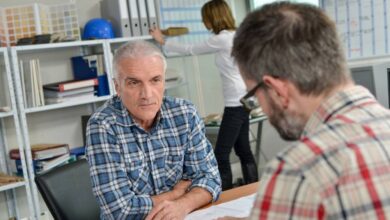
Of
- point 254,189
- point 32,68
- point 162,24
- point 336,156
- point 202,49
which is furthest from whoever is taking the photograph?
point 162,24

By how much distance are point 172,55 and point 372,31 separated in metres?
1.56

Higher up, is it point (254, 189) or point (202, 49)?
point (202, 49)

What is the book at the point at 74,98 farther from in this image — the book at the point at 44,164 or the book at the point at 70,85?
the book at the point at 44,164

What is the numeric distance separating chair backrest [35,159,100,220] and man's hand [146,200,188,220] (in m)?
0.34

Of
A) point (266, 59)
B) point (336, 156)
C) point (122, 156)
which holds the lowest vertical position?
point (122, 156)

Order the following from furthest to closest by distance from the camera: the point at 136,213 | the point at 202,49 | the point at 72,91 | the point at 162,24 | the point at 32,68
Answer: the point at 162,24 → the point at 202,49 → the point at 72,91 → the point at 32,68 → the point at 136,213

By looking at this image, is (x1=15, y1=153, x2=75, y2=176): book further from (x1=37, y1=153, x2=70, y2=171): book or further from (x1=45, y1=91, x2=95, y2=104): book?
(x1=45, y1=91, x2=95, y2=104): book

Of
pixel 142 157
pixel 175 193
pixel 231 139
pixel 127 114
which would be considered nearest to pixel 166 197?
pixel 175 193

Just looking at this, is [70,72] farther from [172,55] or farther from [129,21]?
[172,55]

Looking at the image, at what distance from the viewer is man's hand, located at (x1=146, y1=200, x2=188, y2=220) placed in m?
1.36

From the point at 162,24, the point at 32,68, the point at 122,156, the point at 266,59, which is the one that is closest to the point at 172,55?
the point at 162,24

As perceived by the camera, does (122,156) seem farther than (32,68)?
No

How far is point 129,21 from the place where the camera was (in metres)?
3.37

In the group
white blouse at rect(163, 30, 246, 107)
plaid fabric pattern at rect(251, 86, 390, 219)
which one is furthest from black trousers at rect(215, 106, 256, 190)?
plaid fabric pattern at rect(251, 86, 390, 219)
